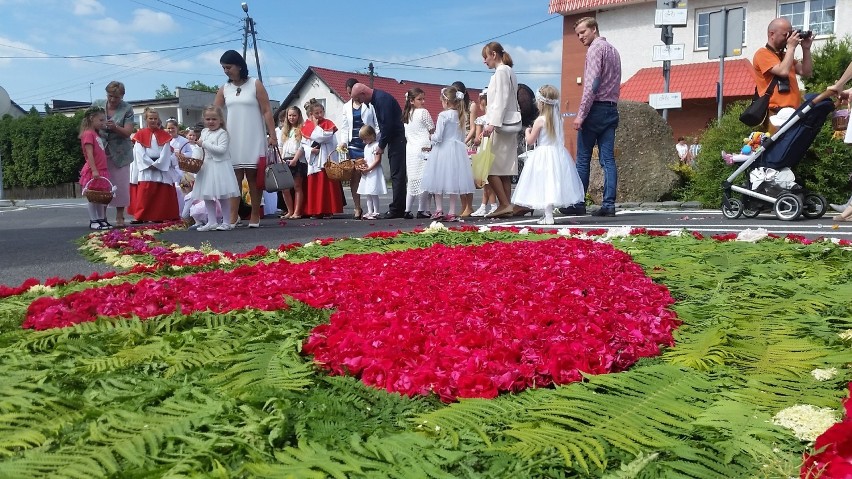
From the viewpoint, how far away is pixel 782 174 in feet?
29.3

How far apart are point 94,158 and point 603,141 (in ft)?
23.1

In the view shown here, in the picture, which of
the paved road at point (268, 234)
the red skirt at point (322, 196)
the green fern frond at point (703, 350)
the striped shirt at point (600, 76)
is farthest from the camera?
the red skirt at point (322, 196)

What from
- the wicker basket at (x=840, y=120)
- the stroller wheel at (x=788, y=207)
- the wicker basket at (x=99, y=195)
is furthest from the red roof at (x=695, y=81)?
the wicker basket at (x=99, y=195)

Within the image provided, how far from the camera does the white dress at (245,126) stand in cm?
976

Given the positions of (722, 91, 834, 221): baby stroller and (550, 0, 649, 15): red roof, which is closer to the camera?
(722, 91, 834, 221): baby stroller

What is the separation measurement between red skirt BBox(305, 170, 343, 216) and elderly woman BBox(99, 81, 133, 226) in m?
2.87

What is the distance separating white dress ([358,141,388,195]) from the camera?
37.9 feet

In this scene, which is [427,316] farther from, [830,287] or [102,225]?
[102,225]

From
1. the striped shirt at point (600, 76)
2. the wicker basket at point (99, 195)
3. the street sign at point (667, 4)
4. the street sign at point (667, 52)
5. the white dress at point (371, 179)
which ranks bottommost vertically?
the wicker basket at point (99, 195)

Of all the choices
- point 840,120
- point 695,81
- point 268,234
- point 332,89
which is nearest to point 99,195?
point 268,234

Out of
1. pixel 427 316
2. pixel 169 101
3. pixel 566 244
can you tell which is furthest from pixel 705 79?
pixel 169 101

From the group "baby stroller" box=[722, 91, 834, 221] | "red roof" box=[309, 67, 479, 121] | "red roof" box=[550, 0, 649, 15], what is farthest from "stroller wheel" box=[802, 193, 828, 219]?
"red roof" box=[309, 67, 479, 121]

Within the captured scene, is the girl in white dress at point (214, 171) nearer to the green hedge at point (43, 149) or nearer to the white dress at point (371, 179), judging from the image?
the white dress at point (371, 179)

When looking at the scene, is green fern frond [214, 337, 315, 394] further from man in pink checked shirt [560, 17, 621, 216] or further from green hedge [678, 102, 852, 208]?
green hedge [678, 102, 852, 208]
